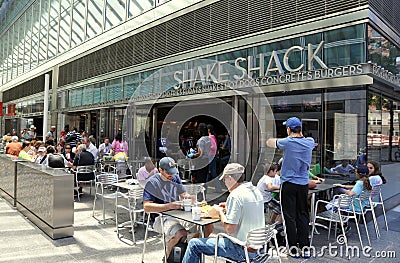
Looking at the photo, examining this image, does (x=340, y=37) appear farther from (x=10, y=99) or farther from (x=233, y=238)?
(x=10, y=99)

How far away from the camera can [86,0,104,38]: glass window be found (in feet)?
45.3

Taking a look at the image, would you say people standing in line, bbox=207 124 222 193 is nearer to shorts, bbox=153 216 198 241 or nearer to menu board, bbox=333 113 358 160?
menu board, bbox=333 113 358 160

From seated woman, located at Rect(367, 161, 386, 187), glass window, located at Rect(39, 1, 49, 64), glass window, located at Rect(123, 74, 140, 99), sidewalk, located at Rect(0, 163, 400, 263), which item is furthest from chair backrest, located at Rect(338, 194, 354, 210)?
glass window, located at Rect(39, 1, 49, 64)

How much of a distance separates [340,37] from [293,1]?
1318 mm

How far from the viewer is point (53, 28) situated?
19500 millimetres

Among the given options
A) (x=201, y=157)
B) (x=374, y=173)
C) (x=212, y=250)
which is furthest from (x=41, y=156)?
(x=374, y=173)

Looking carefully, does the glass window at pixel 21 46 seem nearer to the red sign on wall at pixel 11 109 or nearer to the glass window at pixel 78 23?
the red sign on wall at pixel 11 109

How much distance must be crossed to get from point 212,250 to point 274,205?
6.59 ft

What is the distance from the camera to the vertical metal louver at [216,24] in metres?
6.29

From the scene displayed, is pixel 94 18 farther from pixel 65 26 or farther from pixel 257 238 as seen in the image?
pixel 257 238

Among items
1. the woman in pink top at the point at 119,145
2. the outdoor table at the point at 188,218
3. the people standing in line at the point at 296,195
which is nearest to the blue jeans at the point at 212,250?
the outdoor table at the point at 188,218

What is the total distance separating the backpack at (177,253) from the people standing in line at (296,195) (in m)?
1.44

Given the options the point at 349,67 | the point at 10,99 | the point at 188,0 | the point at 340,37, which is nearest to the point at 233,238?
the point at 349,67

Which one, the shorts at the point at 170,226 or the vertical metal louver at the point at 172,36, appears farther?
the vertical metal louver at the point at 172,36
